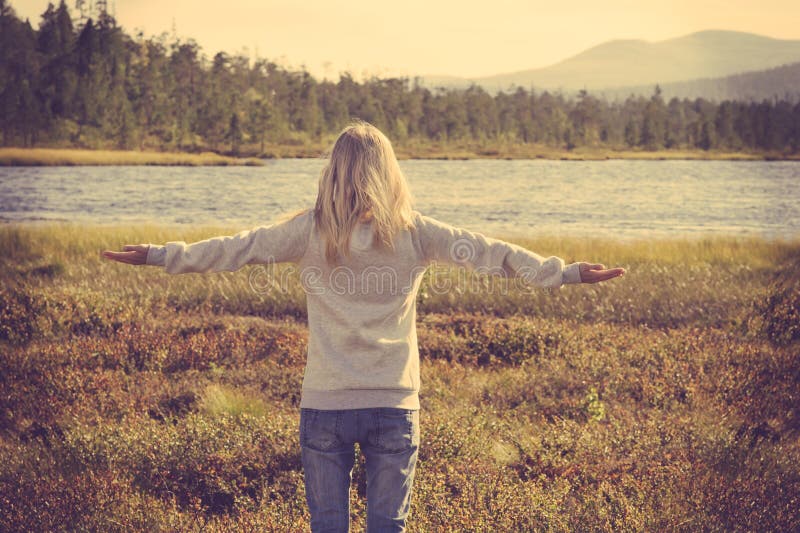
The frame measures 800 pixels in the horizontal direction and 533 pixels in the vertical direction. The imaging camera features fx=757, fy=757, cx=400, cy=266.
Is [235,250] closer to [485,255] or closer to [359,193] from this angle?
[359,193]

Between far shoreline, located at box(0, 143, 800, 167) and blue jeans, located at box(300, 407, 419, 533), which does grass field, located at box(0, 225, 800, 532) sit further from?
far shoreline, located at box(0, 143, 800, 167)

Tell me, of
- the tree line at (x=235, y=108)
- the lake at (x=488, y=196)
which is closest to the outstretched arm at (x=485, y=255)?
the lake at (x=488, y=196)

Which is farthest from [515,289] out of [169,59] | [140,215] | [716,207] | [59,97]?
[169,59]

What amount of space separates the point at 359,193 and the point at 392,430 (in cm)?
97

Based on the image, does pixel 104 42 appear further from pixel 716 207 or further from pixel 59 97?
pixel 716 207

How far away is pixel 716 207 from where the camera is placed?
43.1 m

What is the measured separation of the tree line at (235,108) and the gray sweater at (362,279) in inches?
1935

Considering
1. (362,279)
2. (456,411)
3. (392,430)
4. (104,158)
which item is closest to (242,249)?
(362,279)

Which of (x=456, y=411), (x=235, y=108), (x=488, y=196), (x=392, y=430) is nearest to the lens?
(x=392, y=430)

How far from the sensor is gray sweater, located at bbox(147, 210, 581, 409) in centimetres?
308

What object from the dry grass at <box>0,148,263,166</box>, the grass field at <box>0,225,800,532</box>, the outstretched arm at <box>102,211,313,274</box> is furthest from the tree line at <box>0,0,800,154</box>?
the outstretched arm at <box>102,211,313,274</box>

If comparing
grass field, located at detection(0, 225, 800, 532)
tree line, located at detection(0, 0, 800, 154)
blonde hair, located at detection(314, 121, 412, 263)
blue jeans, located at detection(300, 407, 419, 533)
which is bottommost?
grass field, located at detection(0, 225, 800, 532)

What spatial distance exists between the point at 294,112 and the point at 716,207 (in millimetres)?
48148

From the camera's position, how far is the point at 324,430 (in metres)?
3.07
